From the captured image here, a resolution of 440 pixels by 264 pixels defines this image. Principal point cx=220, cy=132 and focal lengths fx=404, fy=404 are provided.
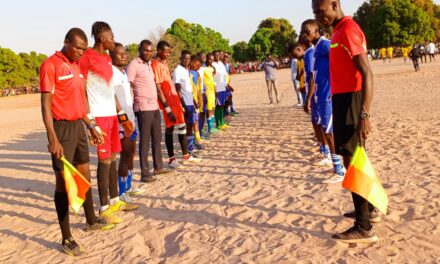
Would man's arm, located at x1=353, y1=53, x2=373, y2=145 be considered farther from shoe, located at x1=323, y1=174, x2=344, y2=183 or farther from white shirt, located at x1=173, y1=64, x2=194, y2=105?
white shirt, located at x1=173, y1=64, x2=194, y2=105

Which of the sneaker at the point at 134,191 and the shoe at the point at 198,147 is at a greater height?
the shoe at the point at 198,147

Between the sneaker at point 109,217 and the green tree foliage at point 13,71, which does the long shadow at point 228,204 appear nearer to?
the sneaker at point 109,217

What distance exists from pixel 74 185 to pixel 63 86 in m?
1.00

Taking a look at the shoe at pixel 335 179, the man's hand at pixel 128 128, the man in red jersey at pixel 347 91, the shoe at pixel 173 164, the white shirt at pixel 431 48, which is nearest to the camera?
the man in red jersey at pixel 347 91

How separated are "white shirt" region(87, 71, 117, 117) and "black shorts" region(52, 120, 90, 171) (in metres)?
0.44

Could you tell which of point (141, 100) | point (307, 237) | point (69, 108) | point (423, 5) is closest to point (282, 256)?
point (307, 237)

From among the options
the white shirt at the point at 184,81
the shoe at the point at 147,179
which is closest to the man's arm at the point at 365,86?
the shoe at the point at 147,179

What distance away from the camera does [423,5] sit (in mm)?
72438

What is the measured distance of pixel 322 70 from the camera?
569cm

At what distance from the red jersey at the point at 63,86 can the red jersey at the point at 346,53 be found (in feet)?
8.47

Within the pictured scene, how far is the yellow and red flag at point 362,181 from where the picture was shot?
3471 mm

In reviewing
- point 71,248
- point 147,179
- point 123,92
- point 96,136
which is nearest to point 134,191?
point 147,179

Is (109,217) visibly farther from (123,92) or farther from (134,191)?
(123,92)

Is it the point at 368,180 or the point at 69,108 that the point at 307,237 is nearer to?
the point at 368,180
